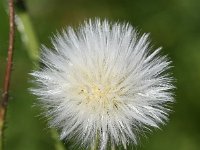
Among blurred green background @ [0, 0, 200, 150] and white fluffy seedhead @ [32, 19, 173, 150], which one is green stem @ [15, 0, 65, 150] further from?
blurred green background @ [0, 0, 200, 150]

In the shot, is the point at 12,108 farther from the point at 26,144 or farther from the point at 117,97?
the point at 117,97

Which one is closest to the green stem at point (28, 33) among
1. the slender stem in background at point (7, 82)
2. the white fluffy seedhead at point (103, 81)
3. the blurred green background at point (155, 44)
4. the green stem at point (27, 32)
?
the green stem at point (27, 32)

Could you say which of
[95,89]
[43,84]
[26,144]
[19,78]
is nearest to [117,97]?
[95,89]

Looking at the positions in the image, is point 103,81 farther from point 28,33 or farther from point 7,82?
point 28,33

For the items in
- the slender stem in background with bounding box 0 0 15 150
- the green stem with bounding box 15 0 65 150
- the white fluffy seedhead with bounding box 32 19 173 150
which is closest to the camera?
the slender stem in background with bounding box 0 0 15 150

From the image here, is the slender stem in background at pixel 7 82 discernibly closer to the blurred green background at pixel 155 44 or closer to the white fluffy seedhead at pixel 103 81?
the white fluffy seedhead at pixel 103 81

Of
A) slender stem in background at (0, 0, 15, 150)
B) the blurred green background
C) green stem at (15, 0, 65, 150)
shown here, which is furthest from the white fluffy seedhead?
the blurred green background
